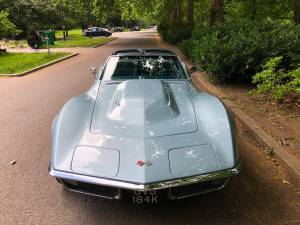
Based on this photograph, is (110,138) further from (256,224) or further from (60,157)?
(256,224)

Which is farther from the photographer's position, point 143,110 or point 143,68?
point 143,68

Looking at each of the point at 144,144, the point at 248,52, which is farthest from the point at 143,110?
the point at 248,52

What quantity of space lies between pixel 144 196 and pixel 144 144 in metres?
0.52

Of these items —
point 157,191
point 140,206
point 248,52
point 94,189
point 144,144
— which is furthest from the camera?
point 248,52

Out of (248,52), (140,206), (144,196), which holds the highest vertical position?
(248,52)

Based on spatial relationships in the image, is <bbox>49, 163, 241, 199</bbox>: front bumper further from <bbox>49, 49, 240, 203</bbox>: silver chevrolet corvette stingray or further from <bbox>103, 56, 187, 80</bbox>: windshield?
<bbox>103, 56, 187, 80</bbox>: windshield

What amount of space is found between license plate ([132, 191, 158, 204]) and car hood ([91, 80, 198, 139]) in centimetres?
61

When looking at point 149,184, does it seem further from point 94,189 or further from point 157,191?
point 94,189

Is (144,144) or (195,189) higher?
(144,144)

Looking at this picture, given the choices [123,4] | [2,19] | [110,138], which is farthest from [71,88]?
[123,4]

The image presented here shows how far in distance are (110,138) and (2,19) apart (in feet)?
64.4

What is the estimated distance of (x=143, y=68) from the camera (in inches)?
207

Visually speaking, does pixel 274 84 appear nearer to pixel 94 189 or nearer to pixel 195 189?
pixel 195 189

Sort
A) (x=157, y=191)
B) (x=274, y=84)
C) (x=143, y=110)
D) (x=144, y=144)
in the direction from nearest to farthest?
(x=157, y=191), (x=144, y=144), (x=143, y=110), (x=274, y=84)
